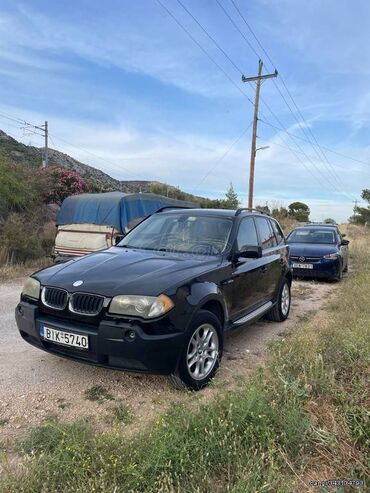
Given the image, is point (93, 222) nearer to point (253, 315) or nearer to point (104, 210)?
point (104, 210)

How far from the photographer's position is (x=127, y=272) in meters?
3.93

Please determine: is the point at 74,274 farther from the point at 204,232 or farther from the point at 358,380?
the point at 358,380

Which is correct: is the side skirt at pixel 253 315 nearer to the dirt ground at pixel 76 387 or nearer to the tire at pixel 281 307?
the dirt ground at pixel 76 387

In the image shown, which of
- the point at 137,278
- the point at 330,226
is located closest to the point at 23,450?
the point at 137,278

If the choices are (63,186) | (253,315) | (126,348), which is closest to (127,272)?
(126,348)

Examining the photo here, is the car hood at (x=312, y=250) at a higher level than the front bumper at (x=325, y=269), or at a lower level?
higher

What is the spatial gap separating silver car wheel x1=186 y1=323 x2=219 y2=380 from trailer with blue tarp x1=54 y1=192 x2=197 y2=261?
7.31 meters

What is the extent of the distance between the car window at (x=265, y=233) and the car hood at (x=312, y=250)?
14.8ft

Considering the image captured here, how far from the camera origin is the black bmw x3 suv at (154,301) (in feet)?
11.4

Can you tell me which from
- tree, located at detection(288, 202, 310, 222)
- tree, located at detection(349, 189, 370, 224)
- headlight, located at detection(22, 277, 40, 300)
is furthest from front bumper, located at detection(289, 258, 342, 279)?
tree, located at detection(349, 189, 370, 224)

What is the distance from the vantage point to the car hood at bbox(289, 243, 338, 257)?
10.9m

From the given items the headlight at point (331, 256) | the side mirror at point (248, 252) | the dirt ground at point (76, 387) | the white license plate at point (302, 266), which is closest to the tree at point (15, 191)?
the dirt ground at point (76, 387)

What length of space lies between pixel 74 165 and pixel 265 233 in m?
55.4

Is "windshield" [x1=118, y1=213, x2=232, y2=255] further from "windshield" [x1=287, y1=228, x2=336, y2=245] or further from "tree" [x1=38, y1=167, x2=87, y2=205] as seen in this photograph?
"tree" [x1=38, y1=167, x2=87, y2=205]
